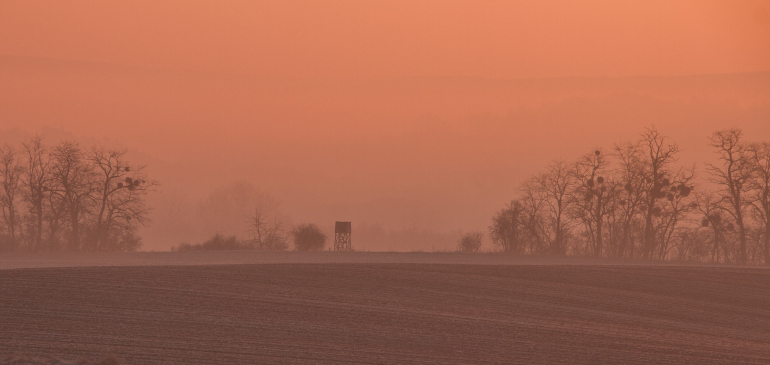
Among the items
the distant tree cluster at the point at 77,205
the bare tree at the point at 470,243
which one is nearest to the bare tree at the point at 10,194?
the distant tree cluster at the point at 77,205

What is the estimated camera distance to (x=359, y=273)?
28.9 metres

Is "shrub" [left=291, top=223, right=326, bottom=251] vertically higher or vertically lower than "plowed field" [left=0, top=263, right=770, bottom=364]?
higher

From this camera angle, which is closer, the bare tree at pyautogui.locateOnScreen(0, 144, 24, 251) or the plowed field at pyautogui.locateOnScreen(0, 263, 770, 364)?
the plowed field at pyautogui.locateOnScreen(0, 263, 770, 364)

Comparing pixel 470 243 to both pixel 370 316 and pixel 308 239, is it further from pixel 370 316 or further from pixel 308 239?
pixel 370 316

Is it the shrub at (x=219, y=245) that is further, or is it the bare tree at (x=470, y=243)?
the bare tree at (x=470, y=243)

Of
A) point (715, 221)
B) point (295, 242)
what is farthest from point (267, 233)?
point (715, 221)

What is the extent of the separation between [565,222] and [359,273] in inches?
1401

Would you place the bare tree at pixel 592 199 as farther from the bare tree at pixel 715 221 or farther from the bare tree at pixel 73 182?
the bare tree at pixel 73 182

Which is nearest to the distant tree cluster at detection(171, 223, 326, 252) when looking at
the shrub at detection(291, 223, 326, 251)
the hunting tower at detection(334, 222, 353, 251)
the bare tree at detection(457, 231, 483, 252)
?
the shrub at detection(291, 223, 326, 251)

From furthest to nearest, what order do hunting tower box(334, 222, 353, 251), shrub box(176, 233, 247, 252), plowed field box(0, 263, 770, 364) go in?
hunting tower box(334, 222, 353, 251), shrub box(176, 233, 247, 252), plowed field box(0, 263, 770, 364)

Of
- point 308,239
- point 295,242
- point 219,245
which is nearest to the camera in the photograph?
point 219,245

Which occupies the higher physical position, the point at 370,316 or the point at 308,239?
the point at 308,239

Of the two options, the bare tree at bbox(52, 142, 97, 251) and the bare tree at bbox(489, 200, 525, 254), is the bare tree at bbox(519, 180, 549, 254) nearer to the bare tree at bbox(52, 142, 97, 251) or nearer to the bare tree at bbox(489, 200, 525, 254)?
the bare tree at bbox(489, 200, 525, 254)

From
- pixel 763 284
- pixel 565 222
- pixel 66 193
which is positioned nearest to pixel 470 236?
pixel 565 222
